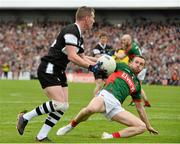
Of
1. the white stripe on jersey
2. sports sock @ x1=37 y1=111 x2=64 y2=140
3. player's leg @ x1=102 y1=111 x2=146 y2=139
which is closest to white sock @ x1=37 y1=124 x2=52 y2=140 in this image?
sports sock @ x1=37 y1=111 x2=64 y2=140

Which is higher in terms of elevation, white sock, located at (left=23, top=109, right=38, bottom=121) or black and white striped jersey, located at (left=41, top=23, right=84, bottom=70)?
black and white striped jersey, located at (left=41, top=23, right=84, bottom=70)

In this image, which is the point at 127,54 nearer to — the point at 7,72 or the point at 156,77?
the point at 156,77

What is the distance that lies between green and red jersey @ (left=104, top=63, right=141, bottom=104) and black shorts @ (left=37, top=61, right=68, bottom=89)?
0.86 meters

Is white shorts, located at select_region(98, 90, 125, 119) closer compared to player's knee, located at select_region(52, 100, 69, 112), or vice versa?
white shorts, located at select_region(98, 90, 125, 119)

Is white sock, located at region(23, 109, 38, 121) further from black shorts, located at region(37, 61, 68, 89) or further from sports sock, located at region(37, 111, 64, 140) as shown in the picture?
black shorts, located at region(37, 61, 68, 89)

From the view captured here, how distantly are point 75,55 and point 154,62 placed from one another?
35.4 metres

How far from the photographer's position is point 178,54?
153 feet

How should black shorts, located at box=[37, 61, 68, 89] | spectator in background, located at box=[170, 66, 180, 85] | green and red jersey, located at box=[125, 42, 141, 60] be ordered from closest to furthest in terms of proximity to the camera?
black shorts, located at box=[37, 61, 68, 89] < green and red jersey, located at box=[125, 42, 141, 60] < spectator in background, located at box=[170, 66, 180, 85]

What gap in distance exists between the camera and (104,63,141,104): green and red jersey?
11.0 metres

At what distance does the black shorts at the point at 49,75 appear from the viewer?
1105 cm

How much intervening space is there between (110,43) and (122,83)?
38.4m

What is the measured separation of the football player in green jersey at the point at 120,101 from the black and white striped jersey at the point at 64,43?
2.85 feet

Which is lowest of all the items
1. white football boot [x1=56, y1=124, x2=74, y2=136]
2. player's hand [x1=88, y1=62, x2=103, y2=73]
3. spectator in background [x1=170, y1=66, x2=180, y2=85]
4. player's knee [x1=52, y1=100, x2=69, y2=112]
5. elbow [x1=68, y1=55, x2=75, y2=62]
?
spectator in background [x1=170, y1=66, x2=180, y2=85]

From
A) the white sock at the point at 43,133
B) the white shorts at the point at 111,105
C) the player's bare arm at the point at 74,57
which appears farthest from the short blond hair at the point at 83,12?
the white sock at the point at 43,133
